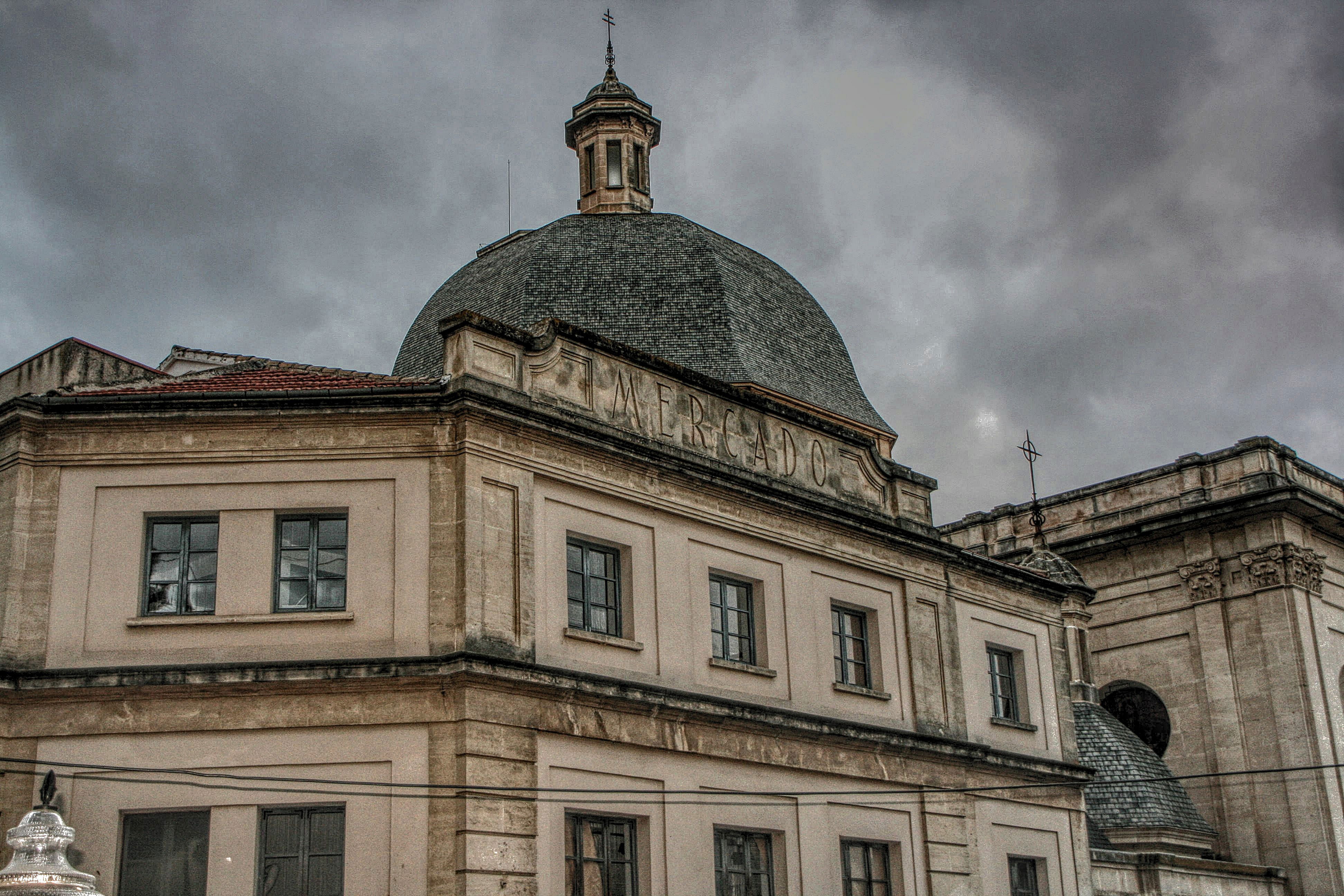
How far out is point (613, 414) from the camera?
70.7 feet

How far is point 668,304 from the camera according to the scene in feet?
109

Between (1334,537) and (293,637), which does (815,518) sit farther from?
(1334,537)

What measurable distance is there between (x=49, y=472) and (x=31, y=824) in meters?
7.48

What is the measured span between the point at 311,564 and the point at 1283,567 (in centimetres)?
3058

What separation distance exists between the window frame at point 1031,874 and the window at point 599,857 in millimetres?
8286

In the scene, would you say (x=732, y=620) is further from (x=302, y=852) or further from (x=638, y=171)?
(x=638, y=171)

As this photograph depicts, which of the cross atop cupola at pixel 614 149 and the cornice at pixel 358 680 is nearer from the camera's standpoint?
the cornice at pixel 358 680

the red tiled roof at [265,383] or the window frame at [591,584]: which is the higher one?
the red tiled roof at [265,383]

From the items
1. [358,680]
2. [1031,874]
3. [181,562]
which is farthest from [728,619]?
[1031,874]

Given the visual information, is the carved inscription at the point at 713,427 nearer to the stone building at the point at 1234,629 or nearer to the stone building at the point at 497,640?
the stone building at the point at 497,640

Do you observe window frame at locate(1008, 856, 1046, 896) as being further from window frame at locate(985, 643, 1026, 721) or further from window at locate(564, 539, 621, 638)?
window at locate(564, 539, 621, 638)

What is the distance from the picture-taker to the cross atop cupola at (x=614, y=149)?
41.3 m

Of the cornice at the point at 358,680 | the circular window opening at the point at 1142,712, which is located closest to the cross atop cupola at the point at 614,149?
the circular window opening at the point at 1142,712

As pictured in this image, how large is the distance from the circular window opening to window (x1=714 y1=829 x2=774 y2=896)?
2344 cm
